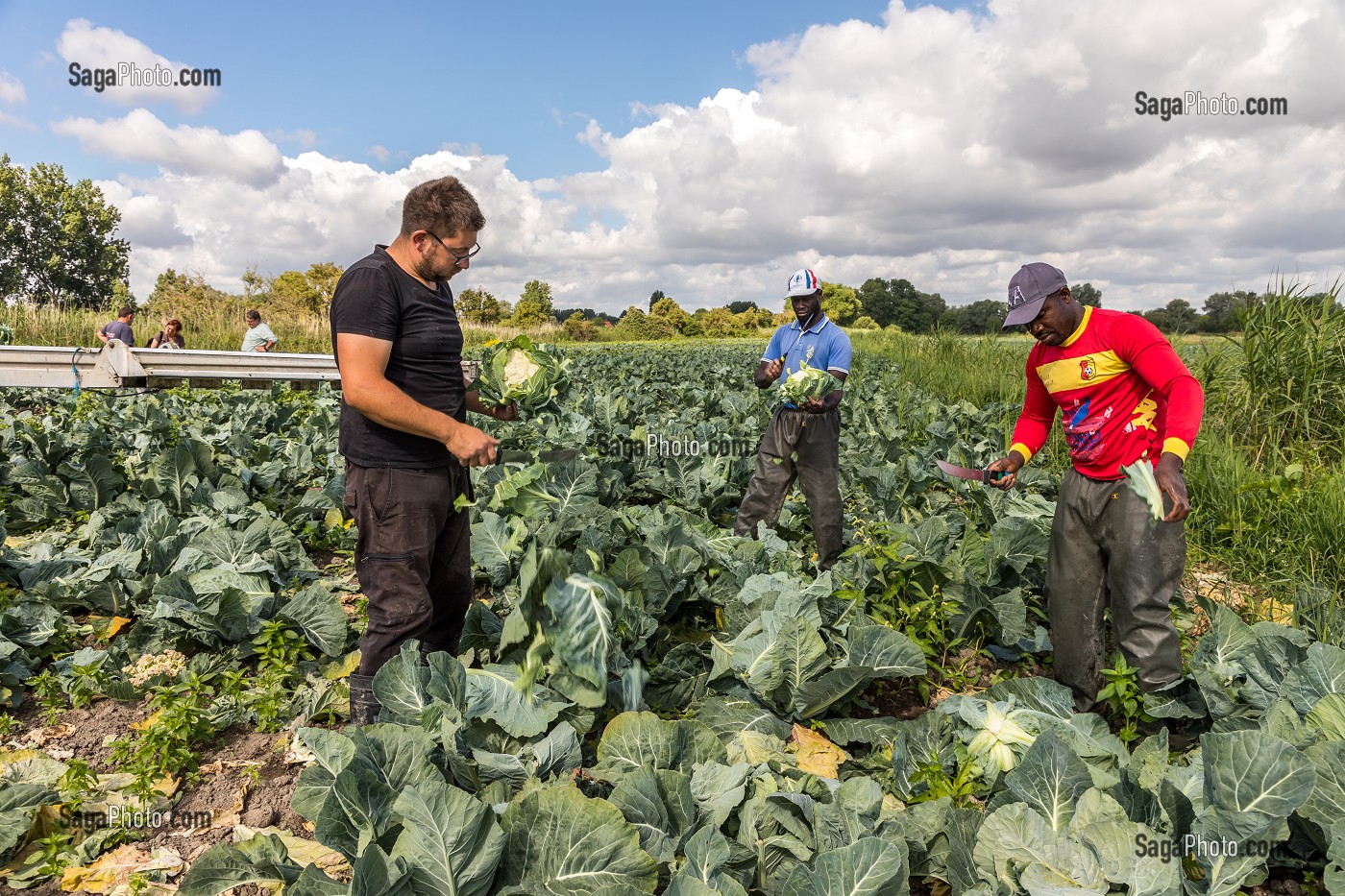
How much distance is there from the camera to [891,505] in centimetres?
568

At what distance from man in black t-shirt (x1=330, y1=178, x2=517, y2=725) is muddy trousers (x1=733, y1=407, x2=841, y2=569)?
8.08 ft

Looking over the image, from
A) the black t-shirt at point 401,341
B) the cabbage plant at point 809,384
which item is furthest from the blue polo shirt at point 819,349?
the black t-shirt at point 401,341

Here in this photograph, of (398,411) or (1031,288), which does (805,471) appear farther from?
(398,411)

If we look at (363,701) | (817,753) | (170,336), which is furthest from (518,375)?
(170,336)

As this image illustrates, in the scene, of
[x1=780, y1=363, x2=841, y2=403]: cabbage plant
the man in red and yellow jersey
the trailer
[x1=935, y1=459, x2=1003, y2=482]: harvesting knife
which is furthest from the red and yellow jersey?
the trailer

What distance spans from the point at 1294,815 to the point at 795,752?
151 centimetres

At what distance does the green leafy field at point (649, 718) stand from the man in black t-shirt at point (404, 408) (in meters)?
0.30

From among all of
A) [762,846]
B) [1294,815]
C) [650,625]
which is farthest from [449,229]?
[1294,815]

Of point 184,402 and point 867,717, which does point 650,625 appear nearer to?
point 867,717

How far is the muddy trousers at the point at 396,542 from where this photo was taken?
9.11 ft

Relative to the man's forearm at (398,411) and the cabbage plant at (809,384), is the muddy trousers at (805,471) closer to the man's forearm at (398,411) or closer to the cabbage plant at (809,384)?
the cabbage plant at (809,384)

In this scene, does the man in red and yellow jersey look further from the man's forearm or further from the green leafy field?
the man's forearm

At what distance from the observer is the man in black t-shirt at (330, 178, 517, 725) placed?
2553mm

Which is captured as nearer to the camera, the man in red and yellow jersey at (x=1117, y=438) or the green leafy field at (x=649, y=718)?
the green leafy field at (x=649, y=718)
